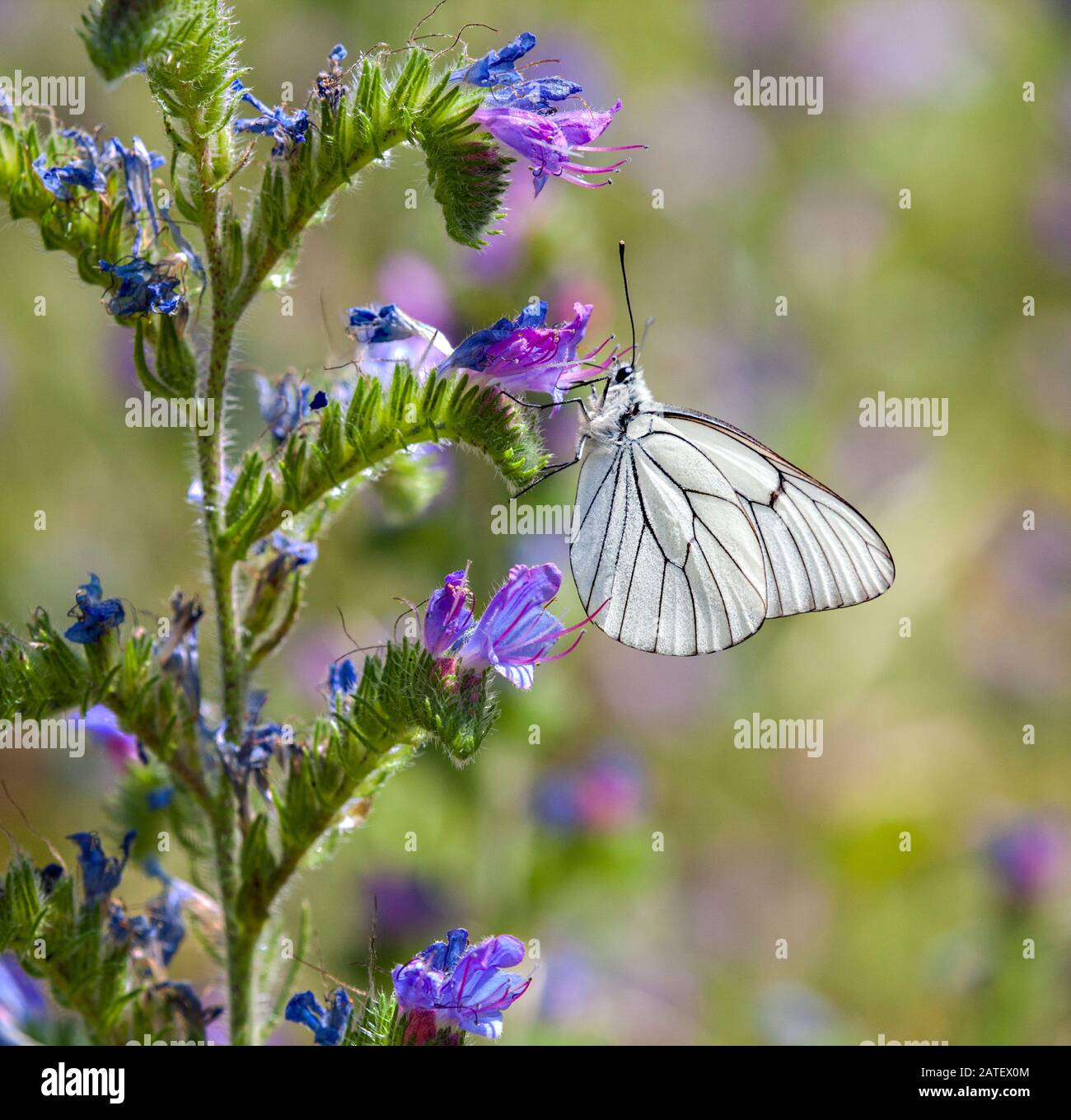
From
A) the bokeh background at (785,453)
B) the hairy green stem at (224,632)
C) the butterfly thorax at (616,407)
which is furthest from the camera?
the bokeh background at (785,453)

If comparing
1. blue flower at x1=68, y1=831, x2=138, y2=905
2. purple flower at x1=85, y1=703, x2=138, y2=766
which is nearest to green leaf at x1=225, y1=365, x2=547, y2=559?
blue flower at x1=68, y1=831, x2=138, y2=905

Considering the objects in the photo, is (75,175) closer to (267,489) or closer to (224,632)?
(267,489)

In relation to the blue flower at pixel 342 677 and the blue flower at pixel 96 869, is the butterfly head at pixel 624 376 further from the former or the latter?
the blue flower at pixel 96 869

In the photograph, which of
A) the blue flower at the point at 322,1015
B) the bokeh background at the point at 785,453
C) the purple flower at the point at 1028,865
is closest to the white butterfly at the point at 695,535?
the bokeh background at the point at 785,453

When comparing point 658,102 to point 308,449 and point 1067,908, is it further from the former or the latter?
point 308,449

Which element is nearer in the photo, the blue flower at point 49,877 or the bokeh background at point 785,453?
the blue flower at point 49,877
